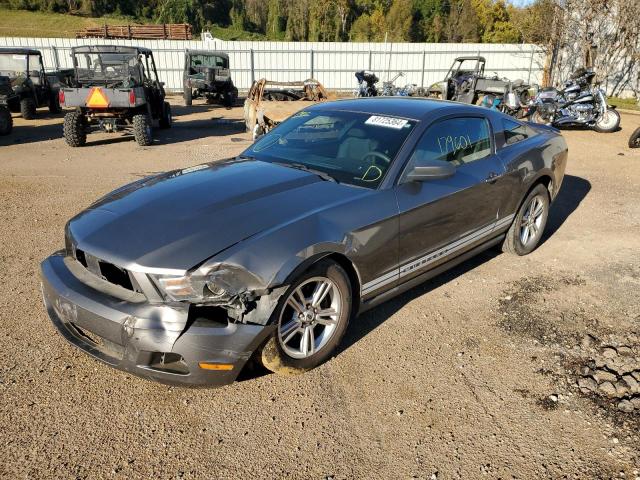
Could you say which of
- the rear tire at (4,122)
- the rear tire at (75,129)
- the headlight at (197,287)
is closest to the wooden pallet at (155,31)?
the rear tire at (4,122)

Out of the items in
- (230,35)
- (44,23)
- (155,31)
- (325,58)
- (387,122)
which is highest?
(44,23)

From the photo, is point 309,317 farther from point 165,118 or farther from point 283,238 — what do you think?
point 165,118

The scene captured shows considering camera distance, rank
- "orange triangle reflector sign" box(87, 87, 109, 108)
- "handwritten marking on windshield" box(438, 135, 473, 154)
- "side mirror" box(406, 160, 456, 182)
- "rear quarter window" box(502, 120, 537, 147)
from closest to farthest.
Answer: "side mirror" box(406, 160, 456, 182)
"handwritten marking on windshield" box(438, 135, 473, 154)
"rear quarter window" box(502, 120, 537, 147)
"orange triangle reflector sign" box(87, 87, 109, 108)

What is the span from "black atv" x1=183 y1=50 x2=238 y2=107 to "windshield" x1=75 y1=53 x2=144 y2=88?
791 cm

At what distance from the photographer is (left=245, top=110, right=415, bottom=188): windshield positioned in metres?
3.41

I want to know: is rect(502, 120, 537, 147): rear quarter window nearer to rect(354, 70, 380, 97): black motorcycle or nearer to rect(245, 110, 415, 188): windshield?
rect(245, 110, 415, 188): windshield

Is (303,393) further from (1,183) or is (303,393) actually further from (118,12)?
(118,12)

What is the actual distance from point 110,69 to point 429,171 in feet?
33.7

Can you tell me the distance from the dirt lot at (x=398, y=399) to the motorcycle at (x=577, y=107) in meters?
9.47

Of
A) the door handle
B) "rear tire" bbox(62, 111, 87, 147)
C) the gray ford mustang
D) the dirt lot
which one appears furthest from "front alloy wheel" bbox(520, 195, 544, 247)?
"rear tire" bbox(62, 111, 87, 147)

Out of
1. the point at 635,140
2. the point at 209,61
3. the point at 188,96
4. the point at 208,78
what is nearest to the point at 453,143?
the point at 635,140

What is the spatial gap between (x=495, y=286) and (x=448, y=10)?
53.5 metres

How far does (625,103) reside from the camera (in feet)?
62.5

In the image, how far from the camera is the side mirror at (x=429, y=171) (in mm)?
3289
